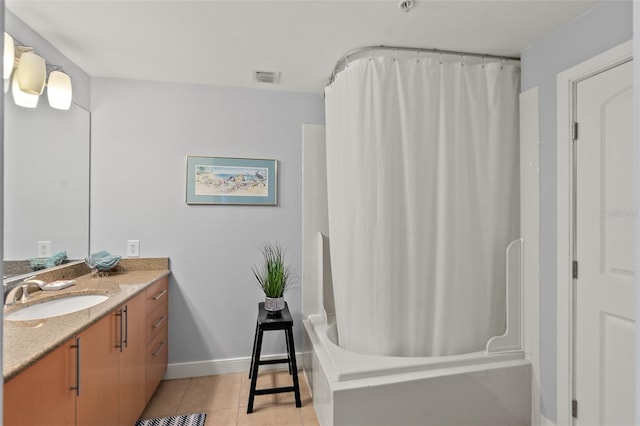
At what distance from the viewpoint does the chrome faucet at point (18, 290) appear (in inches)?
62.0

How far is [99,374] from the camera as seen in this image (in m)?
1.49

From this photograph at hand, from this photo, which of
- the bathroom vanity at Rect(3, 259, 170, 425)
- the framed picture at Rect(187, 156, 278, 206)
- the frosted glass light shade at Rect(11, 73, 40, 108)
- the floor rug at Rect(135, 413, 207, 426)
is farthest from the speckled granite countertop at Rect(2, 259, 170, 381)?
the frosted glass light shade at Rect(11, 73, 40, 108)

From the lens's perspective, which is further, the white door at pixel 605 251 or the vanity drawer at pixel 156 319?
the vanity drawer at pixel 156 319

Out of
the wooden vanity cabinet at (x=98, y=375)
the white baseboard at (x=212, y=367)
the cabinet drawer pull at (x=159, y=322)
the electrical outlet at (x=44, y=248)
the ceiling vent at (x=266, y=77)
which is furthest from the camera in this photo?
the white baseboard at (x=212, y=367)

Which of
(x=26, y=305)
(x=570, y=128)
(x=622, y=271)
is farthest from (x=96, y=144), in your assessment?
(x=622, y=271)

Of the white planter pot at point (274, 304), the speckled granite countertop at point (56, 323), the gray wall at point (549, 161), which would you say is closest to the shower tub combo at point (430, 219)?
the gray wall at point (549, 161)

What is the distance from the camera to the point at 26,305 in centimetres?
161

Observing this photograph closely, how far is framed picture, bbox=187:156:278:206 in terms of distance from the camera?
2.58 metres

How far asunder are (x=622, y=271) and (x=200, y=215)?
264 cm

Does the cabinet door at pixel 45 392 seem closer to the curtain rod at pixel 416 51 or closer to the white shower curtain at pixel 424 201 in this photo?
the white shower curtain at pixel 424 201

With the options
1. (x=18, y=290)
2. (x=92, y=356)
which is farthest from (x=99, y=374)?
(x=18, y=290)

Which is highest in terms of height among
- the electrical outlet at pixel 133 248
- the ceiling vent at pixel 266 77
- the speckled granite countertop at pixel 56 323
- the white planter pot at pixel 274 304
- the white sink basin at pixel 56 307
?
the ceiling vent at pixel 266 77

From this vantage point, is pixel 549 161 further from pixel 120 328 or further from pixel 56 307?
pixel 56 307

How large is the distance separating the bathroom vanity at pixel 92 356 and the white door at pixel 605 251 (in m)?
2.42
